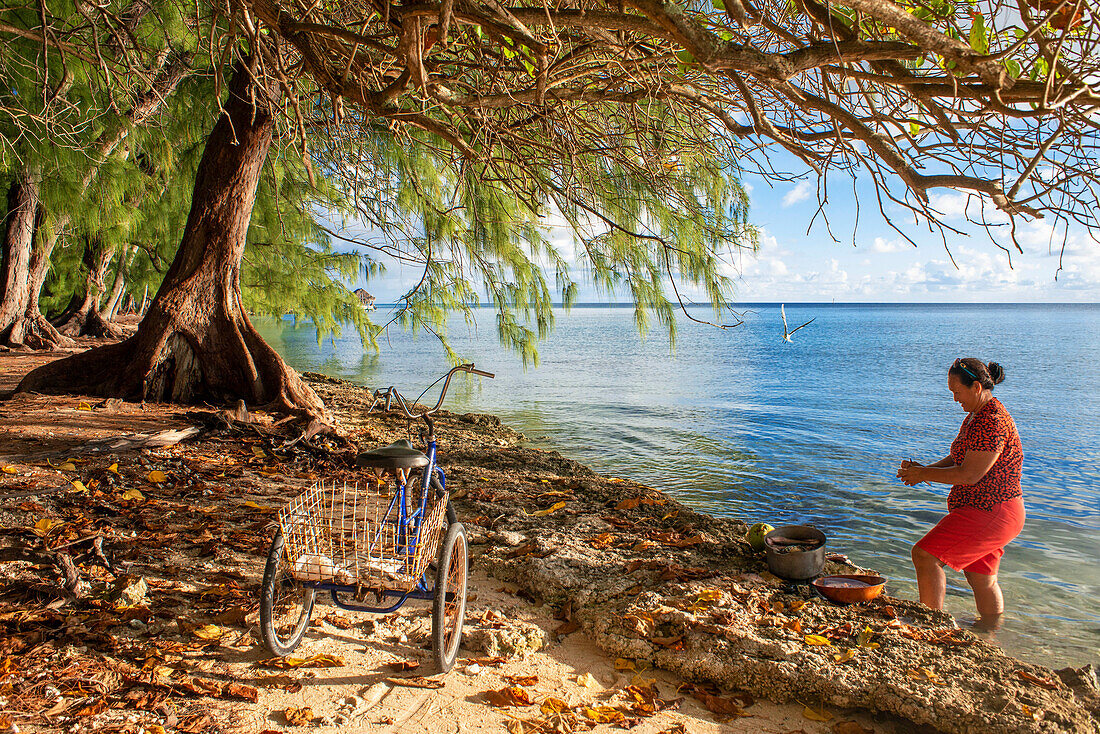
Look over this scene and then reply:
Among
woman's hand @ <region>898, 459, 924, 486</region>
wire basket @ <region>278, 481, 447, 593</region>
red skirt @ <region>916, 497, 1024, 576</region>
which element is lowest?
red skirt @ <region>916, 497, 1024, 576</region>

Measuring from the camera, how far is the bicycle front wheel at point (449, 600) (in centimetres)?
262

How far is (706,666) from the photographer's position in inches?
112

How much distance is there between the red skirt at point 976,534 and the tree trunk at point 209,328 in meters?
5.83

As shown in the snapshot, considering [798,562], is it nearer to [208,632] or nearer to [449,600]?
[449,600]

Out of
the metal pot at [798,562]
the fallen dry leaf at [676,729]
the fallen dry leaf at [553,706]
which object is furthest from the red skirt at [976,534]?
the fallen dry leaf at [553,706]

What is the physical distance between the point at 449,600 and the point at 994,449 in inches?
119

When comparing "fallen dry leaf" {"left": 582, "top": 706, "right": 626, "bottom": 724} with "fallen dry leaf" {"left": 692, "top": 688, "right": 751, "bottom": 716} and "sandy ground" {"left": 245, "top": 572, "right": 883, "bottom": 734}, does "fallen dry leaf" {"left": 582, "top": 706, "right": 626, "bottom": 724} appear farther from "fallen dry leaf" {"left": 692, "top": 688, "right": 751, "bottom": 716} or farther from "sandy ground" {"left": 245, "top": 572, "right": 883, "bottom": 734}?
"fallen dry leaf" {"left": 692, "top": 688, "right": 751, "bottom": 716}

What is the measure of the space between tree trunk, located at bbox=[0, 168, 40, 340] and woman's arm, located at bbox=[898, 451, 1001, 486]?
14.2m

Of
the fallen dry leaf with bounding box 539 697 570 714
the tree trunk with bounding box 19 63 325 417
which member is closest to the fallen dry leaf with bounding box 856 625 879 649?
the fallen dry leaf with bounding box 539 697 570 714

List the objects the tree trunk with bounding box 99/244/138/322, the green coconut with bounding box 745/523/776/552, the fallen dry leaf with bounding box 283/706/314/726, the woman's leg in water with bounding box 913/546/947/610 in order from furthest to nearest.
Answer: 1. the tree trunk with bounding box 99/244/138/322
2. the green coconut with bounding box 745/523/776/552
3. the woman's leg in water with bounding box 913/546/947/610
4. the fallen dry leaf with bounding box 283/706/314/726

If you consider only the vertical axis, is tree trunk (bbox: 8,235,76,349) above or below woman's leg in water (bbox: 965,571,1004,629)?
above

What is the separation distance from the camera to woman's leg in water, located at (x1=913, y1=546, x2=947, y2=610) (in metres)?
3.71

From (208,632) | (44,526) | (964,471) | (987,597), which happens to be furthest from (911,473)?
(44,526)

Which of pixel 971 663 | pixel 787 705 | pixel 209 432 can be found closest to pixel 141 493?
pixel 209 432
